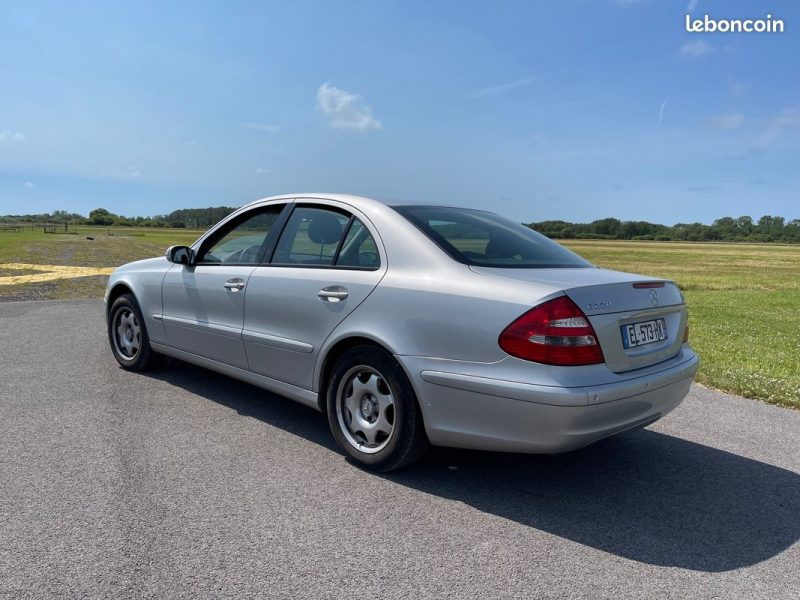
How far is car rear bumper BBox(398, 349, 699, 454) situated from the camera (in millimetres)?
2854

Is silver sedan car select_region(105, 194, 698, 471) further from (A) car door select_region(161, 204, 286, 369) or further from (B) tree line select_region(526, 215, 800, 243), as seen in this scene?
(B) tree line select_region(526, 215, 800, 243)

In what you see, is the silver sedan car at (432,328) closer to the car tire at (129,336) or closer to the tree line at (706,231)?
the car tire at (129,336)

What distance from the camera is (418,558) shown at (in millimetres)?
2648

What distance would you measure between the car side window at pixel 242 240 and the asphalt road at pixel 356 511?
45.0 inches

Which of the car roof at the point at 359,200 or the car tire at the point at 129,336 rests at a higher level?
the car roof at the point at 359,200

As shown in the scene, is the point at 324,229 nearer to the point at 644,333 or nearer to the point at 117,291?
the point at 644,333

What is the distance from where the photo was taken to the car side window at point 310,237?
393 cm

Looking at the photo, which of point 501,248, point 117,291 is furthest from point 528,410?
point 117,291

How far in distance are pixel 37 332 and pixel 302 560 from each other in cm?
651

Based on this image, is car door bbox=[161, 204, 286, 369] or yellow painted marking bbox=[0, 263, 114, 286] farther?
yellow painted marking bbox=[0, 263, 114, 286]

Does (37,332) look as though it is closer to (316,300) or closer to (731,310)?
(316,300)

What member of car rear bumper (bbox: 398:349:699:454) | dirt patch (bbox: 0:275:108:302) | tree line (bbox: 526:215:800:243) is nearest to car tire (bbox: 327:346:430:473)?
car rear bumper (bbox: 398:349:699:454)

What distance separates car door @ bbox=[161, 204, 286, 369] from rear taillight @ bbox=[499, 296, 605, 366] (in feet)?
7.09

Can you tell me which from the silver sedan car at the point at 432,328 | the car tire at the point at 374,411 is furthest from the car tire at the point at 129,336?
the car tire at the point at 374,411
